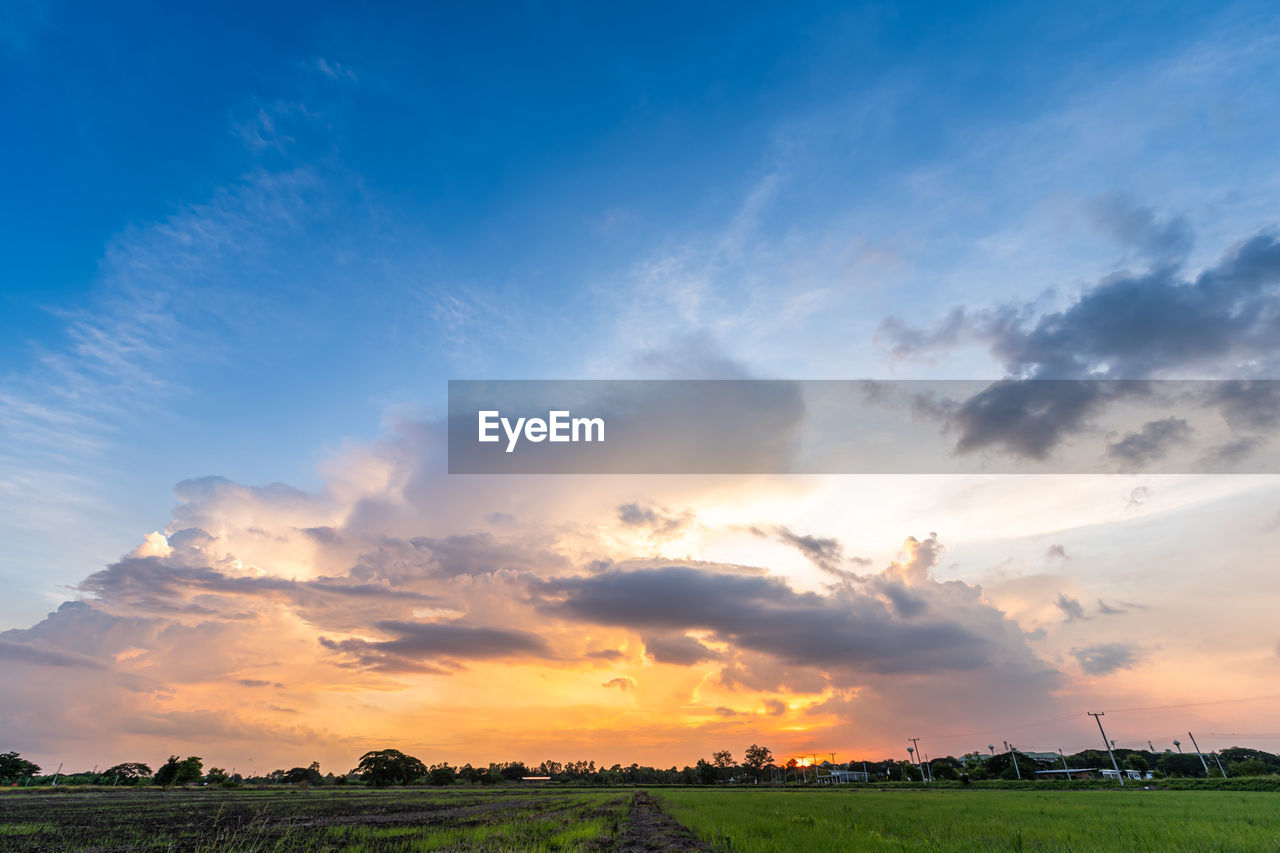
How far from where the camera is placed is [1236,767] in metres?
109

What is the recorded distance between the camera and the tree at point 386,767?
425 ft

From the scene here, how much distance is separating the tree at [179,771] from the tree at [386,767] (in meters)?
30.6

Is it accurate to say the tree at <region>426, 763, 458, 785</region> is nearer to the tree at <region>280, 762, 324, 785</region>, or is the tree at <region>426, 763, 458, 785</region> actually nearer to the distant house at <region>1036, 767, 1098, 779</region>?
the tree at <region>280, 762, 324, 785</region>

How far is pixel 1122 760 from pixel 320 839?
202700 mm

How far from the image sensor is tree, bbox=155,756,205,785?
356 ft

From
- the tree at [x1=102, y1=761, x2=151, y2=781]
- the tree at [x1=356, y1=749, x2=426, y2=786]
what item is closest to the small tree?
the tree at [x1=102, y1=761, x2=151, y2=781]

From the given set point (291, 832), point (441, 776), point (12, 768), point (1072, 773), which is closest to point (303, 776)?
point (441, 776)

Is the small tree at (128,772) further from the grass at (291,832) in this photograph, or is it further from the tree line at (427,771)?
the grass at (291,832)

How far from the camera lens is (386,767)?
13012 cm

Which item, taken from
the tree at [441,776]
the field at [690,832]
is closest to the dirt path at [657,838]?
the field at [690,832]

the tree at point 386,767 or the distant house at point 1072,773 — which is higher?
the tree at point 386,767

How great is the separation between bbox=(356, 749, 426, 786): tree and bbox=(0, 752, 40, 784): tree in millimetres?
55659

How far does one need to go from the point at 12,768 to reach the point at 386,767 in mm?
61946

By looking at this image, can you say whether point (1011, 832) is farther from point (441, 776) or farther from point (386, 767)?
point (441, 776)
